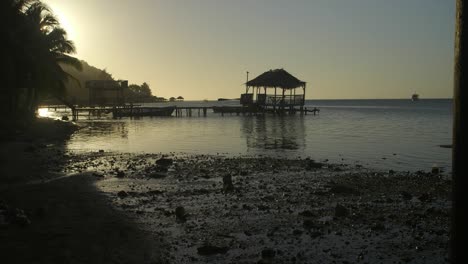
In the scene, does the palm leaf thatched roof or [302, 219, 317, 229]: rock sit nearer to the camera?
[302, 219, 317, 229]: rock

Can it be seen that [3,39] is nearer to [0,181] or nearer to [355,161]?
[0,181]

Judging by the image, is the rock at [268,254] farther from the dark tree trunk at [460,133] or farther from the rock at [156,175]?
the rock at [156,175]

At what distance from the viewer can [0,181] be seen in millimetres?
13000

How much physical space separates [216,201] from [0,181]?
6.52 meters

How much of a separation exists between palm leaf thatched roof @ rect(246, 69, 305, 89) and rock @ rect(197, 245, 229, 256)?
53791 mm

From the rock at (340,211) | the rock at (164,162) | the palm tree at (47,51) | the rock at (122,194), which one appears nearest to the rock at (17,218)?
the rock at (122,194)

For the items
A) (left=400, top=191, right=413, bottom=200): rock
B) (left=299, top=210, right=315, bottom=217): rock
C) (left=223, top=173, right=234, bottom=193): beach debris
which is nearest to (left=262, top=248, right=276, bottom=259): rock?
(left=299, top=210, right=315, bottom=217): rock

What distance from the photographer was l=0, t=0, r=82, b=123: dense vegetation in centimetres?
2528

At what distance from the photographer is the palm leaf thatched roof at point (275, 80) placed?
60.8m

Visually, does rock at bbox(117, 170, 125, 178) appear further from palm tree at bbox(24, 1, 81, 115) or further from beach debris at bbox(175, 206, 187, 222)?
palm tree at bbox(24, 1, 81, 115)

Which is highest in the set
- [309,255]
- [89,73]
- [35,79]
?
[89,73]

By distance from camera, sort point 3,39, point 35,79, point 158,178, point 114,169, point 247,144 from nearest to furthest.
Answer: point 158,178, point 114,169, point 3,39, point 247,144, point 35,79

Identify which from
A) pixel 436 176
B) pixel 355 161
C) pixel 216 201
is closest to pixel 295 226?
pixel 216 201

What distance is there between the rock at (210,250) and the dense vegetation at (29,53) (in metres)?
20.6
